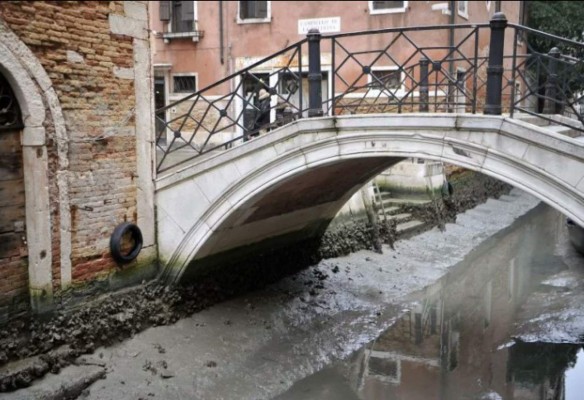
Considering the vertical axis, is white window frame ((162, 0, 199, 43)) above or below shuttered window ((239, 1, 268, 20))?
below

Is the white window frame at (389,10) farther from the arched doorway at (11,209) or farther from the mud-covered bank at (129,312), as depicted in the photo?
the arched doorway at (11,209)

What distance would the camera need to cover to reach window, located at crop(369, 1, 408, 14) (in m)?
13.1

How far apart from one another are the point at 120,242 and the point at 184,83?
→ 33.5 feet

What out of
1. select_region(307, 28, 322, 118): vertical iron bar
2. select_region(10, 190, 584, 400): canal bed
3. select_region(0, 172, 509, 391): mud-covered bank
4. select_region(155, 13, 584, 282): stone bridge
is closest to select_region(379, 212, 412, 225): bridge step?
select_region(10, 190, 584, 400): canal bed

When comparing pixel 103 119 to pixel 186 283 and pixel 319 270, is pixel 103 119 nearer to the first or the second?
pixel 186 283

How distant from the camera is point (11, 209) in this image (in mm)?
5664

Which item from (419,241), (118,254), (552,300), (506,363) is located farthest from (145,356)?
(419,241)

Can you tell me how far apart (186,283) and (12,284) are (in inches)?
80.6

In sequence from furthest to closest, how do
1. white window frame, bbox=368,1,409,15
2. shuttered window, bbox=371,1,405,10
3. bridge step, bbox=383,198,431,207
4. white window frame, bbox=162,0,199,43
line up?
white window frame, bbox=162,0,199,43, shuttered window, bbox=371,1,405,10, white window frame, bbox=368,1,409,15, bridge step, bbox=383,198,431,207

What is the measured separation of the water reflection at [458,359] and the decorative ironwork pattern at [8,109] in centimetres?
356

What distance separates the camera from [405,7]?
512 inches

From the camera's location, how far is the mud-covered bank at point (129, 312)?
5.58 meters

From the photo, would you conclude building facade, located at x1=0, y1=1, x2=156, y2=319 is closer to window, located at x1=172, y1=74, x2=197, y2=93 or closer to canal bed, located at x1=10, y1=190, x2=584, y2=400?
canal bed, located at x1=10, y1=190, x2=584, y2=400

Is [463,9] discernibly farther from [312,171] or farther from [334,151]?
[334,151]
